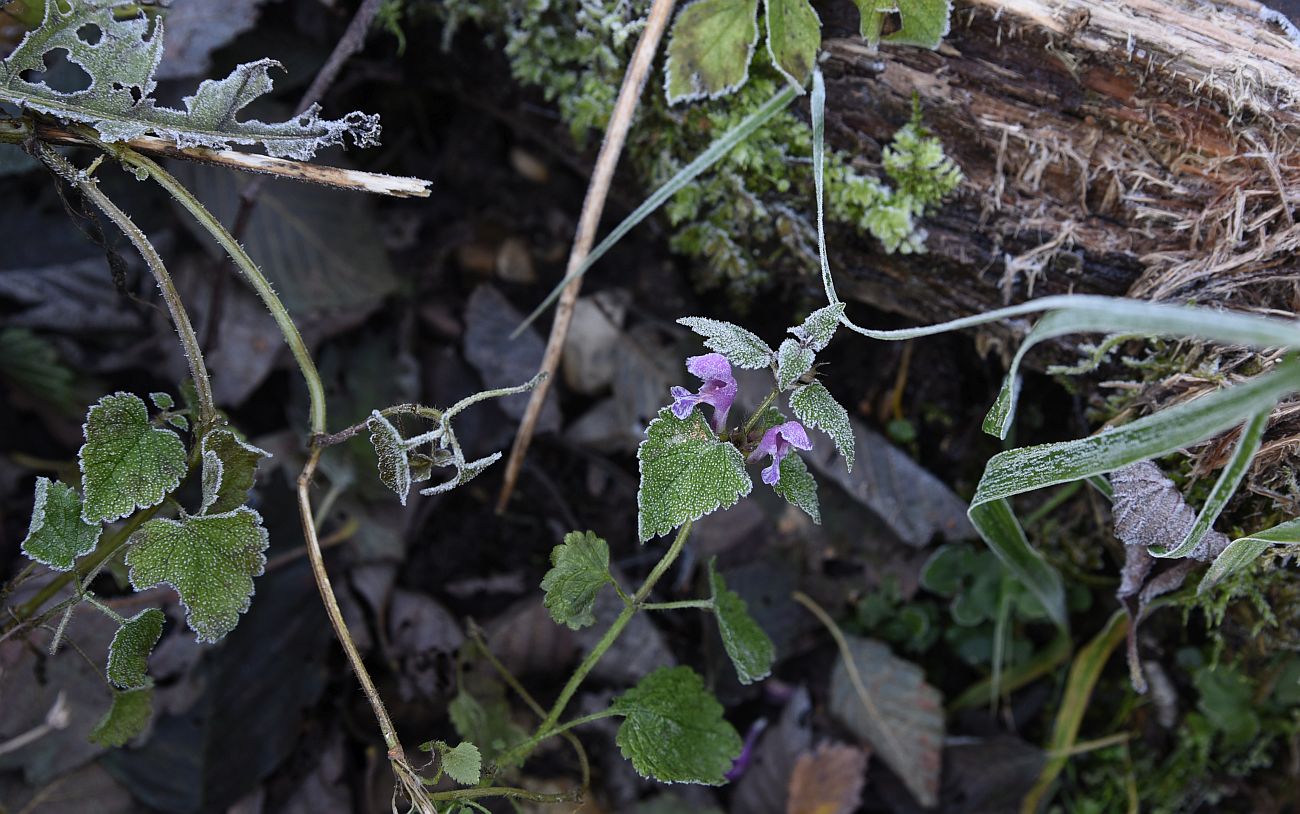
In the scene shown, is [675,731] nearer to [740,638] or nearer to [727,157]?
[740,638]

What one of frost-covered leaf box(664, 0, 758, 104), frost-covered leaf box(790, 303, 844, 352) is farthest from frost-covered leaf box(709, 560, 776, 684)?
frost-covered leaf box(664, 0, 758, 104)

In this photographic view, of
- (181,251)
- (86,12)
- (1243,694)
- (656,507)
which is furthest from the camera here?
(181,251)

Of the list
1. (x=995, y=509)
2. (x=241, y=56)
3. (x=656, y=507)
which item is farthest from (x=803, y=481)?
(x=241, y=56)

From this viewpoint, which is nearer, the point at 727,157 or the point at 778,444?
the point at 778,444

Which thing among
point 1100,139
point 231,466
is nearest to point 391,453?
point 231,466

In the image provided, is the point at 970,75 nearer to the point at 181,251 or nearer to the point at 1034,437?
the point at 1034,437

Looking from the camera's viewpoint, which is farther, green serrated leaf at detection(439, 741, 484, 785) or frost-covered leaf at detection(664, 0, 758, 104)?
frost-covered leaf at detection(664, 0, 758, 104)

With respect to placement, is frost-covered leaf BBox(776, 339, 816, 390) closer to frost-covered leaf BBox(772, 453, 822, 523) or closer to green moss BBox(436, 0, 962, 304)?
frost-covered leaf BBox(772, 453, 822, 523)
